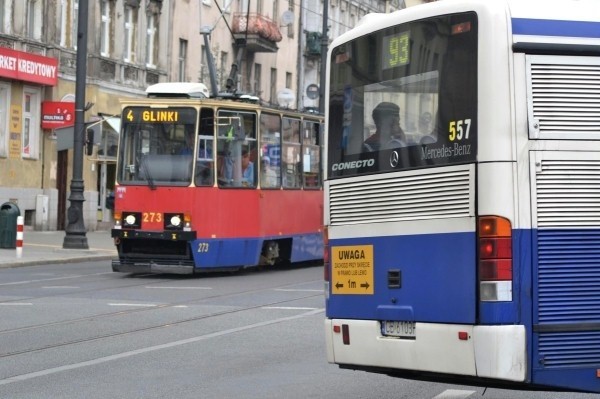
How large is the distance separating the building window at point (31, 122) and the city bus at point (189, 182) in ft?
55.3

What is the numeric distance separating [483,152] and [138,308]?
32.9 ft

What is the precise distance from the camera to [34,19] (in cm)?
4006

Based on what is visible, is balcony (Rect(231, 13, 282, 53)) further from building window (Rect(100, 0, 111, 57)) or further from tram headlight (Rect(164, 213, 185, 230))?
tram headlight (Rect(164, 213, 185, 230))

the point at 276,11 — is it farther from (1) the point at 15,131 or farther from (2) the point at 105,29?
(1) the point at 15,131

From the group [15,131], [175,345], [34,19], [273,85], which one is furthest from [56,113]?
[175,345]

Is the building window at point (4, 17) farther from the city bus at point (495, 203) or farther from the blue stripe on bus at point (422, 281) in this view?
the city bus at point (495, 203)

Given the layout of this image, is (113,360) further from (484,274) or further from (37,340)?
(484,274)

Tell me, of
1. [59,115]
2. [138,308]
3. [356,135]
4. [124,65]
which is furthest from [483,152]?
[124,65]

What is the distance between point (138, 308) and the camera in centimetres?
1755

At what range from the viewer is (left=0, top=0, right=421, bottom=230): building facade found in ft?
128

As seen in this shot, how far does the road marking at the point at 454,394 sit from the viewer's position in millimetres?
10250

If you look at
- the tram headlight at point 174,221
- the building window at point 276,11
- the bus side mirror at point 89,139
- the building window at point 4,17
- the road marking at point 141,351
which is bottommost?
the road marking at point 141,351

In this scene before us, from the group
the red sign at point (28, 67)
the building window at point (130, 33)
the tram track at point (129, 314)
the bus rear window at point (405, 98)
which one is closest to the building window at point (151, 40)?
the building window at point (130, 33)

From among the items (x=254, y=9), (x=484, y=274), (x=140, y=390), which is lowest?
(x=140, y=390)
